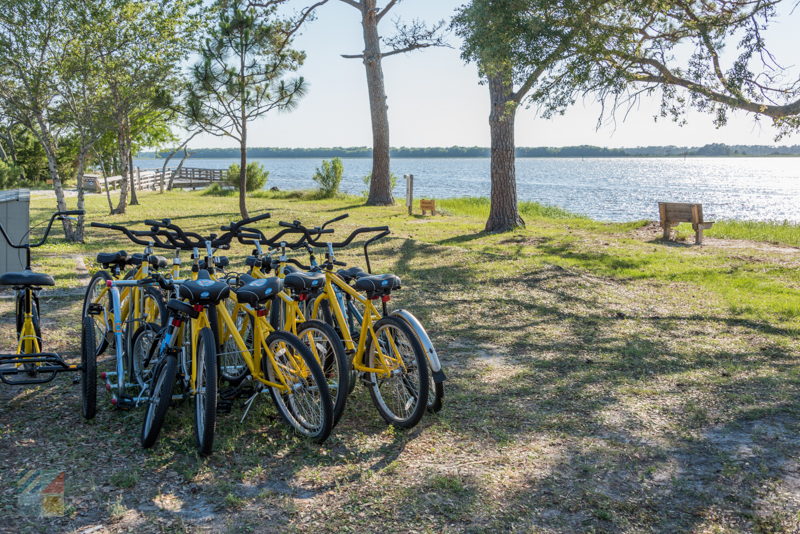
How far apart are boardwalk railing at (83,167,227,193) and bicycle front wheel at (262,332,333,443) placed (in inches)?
780

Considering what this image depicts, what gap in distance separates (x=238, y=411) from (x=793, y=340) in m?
5.16

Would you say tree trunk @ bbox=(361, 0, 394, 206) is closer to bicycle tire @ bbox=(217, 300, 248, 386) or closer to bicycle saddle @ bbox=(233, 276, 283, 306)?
bicycle tire @ bbox=(217, 300, 248, 386)

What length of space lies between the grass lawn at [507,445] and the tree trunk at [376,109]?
1588 cm

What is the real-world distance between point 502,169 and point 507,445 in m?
12.2

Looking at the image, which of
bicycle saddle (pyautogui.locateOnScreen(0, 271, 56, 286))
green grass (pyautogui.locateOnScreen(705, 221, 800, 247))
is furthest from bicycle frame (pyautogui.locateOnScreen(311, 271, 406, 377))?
green grass (pyautogui.locateOnScreen(705, 221, 800, 247))

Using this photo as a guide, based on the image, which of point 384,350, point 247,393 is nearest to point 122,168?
point 247,393

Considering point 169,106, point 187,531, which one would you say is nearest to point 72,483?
point 187,531

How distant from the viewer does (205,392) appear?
357 cm

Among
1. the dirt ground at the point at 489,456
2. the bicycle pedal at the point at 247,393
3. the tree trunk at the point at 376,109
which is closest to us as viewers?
the dirt ground at the point at 489,456

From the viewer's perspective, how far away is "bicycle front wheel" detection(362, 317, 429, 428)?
3957 mm

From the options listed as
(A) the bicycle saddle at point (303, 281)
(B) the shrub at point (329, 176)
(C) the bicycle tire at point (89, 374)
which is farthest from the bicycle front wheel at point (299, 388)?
(B) the shrub at point (329, 176)

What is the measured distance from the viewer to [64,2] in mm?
12367

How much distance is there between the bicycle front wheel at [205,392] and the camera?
140 inches

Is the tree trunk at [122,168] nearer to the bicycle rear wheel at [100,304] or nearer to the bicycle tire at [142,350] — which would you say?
the bicycle rear wheel at [100,304]
